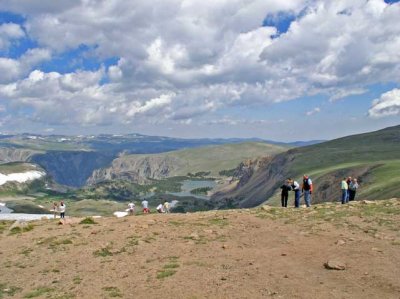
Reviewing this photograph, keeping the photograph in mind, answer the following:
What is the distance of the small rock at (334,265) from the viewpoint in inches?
916

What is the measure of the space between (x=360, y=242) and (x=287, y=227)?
22.7 feet

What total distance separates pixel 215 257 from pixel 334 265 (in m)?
7.08

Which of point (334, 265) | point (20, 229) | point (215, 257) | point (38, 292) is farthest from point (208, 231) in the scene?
point (20, 229)

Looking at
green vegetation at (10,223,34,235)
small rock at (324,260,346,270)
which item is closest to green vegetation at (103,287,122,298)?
small rock at (324,260,346,270)

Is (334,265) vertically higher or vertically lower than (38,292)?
higher

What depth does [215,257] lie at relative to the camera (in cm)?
2731

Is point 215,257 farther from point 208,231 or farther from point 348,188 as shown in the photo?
point 348,188

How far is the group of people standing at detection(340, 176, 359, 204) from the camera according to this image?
46.7 m

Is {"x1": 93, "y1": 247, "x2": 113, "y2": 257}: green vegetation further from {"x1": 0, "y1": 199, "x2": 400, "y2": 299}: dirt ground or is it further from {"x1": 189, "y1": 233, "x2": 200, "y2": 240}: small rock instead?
{"x1": 189, "y1": 233, "x2": 200, "y2": 240}: small rock

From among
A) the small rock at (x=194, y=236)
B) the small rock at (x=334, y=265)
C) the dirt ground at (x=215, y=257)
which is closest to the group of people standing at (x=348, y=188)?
the dirt ground at (x=215, y=257)

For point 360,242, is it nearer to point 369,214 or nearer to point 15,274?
point 369,214

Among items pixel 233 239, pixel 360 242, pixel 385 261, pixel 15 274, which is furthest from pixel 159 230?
pixel 385 261

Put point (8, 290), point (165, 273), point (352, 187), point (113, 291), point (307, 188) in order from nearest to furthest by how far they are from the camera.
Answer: point (113, 291)
point (8, 290)
point (165, 273)
point (307, 188)
point (352, 187)

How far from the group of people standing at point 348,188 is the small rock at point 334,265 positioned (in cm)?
2356
